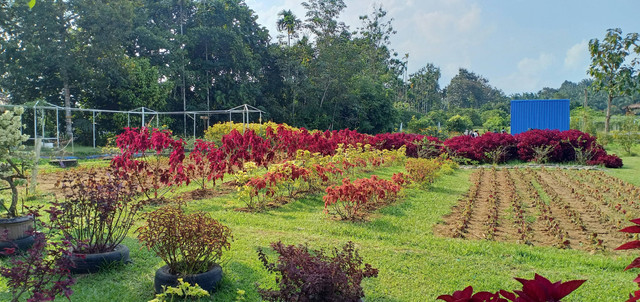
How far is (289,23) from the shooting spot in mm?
32812

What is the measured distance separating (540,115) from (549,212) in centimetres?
1597

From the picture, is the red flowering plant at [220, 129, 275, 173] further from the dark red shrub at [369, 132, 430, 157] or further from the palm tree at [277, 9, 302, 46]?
the palm tree at [277, 9, 302, 46]

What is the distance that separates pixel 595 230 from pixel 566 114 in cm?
1667

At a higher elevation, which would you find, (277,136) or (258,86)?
(258,86)

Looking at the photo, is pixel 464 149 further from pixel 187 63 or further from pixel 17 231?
pixel 187 63

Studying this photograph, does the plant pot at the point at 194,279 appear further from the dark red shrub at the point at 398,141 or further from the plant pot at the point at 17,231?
the dark red shrub at the point at 398,141

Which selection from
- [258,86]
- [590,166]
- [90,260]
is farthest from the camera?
[258,86]

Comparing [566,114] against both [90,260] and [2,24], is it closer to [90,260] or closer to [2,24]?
[90,260]

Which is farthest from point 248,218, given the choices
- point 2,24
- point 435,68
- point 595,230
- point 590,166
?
point 435,68

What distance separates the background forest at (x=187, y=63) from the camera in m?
20.8

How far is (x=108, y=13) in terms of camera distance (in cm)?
2134

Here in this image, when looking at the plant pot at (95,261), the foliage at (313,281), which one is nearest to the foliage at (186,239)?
the plant pot at (95,261)

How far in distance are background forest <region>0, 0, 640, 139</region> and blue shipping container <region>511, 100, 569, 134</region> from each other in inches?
196

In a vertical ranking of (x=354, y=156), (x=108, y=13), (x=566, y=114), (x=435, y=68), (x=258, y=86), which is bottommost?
(x=354, y=156)
